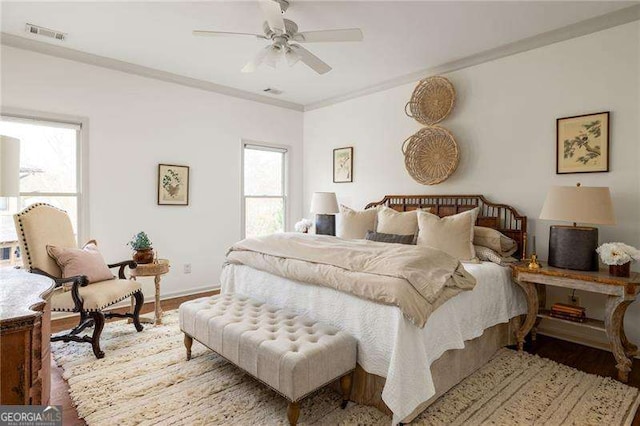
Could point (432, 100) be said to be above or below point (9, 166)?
above

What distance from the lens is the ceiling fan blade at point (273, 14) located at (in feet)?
7.66

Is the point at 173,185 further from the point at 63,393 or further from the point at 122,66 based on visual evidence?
the point at 63,393

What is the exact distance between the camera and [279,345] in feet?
6.64

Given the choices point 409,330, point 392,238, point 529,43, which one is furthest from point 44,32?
point 529,43

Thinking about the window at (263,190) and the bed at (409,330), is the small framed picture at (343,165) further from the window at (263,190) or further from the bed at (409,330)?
the bed at (409,330)

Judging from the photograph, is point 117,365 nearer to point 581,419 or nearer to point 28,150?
point 28,150

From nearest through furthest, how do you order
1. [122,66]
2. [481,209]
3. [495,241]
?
1. [495,241]
2. [481,209]
3. [122,66]

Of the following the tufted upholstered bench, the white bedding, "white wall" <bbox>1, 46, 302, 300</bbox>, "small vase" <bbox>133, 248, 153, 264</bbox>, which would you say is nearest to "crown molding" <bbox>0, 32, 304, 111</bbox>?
"white wall" <bbox>1, 46, 302, 300</bbox>

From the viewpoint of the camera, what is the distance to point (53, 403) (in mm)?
2234

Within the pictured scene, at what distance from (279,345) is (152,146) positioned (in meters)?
3.42

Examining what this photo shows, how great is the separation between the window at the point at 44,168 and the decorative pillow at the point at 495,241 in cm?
427

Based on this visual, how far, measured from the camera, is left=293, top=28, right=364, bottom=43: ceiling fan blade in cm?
259

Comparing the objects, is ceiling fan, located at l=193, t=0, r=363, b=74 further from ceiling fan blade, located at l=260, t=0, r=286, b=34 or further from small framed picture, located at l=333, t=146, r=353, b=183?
small framed picture, located at l=333, t=146, r=353, b=183

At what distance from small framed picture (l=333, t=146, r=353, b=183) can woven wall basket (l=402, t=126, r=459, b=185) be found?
977 mm
